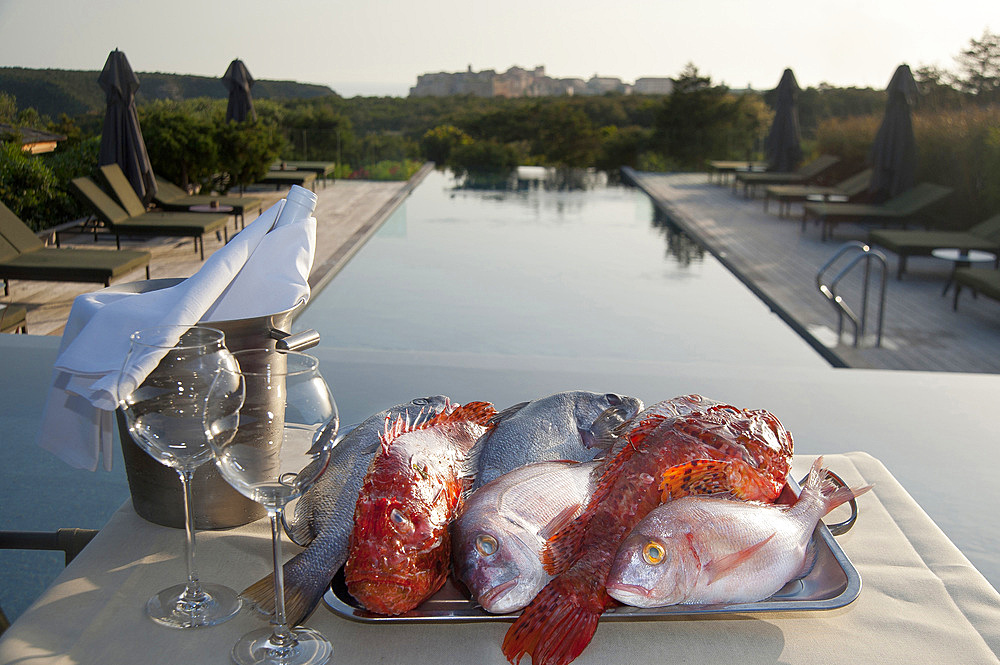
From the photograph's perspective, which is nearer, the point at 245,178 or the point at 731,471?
Result: the point at 731,471

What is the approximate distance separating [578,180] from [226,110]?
6.95 metres

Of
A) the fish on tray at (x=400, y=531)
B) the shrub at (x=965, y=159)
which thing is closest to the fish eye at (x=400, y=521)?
the fish on tray at (x=400, y=531)

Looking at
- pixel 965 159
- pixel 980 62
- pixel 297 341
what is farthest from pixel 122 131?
pixel 980 62

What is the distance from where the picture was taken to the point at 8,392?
1916mm

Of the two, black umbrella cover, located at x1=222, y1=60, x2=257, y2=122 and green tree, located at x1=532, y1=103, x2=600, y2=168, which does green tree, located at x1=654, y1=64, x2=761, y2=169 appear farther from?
black umbrella cover, located at x1=222, y1=60, x2=257, y2=122

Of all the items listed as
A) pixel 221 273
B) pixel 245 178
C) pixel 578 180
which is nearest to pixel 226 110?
pixel 245 178

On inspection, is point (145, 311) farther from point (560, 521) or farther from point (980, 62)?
point (980, 62)

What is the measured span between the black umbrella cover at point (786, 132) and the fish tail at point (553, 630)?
16552 millimetres

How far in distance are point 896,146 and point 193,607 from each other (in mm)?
12585

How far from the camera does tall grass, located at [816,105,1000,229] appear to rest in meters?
11.8

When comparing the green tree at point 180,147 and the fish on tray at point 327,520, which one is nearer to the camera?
the fish on tray at point 327,520

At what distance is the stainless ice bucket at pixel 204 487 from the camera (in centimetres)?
98

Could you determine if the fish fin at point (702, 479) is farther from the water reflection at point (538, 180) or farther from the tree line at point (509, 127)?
the water reflection at point (538, 180)

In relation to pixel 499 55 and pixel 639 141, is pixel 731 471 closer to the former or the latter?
pixel 639 141
